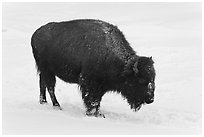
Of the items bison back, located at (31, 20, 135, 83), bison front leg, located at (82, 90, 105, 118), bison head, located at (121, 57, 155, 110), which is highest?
bison back, located at (31, 20, 135, 83)

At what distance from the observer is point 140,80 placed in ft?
26.1

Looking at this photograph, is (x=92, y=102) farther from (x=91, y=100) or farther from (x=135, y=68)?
(x=135, y=68)

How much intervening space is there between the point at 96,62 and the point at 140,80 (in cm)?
83

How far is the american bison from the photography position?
7996mm

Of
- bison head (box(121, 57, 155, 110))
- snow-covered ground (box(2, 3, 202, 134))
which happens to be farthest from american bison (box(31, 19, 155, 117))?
snow-covered ground (box(2, 3, 202, 134))

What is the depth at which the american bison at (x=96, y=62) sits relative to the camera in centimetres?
800

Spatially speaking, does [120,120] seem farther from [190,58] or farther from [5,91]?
[190,58]

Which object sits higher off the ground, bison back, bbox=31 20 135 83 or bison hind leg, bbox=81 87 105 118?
bison back, bbox=31 20 135 83

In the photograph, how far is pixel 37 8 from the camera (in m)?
26.2

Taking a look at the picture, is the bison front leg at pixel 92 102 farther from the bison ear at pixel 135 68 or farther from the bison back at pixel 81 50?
the bison ear at pixel 135 68

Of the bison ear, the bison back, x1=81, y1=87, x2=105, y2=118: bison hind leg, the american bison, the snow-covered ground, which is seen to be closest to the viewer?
the snow-covered ground

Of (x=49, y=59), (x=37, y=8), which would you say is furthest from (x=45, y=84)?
(x=37, y=8)

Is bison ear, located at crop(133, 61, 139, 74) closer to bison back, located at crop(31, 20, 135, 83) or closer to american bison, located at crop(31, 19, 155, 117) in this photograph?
american bison, located at crop(31, 19, 155, 117)

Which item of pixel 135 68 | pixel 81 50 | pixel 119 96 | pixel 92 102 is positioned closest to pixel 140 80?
pixel 135 68
